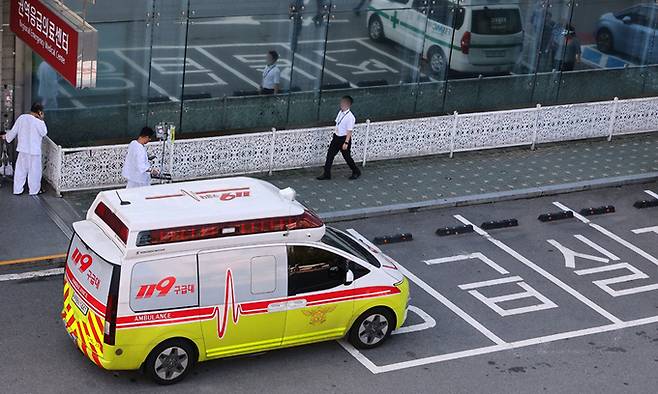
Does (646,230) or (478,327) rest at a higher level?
(646,230)

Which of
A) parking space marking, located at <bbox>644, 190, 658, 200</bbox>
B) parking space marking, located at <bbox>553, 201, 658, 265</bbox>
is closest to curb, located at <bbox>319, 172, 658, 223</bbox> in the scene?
parking space marking, located at <bbox>644, 190, 658, 200</bbox>

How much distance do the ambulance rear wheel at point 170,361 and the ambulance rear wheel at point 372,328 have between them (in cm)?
215

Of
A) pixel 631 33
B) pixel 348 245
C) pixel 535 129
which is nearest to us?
pixel 348 245

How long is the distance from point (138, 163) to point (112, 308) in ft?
16.5

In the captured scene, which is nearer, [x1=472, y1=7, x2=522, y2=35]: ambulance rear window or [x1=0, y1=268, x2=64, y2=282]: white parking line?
[x1=0, y1=268, x2=64, y2=282]: white parking line

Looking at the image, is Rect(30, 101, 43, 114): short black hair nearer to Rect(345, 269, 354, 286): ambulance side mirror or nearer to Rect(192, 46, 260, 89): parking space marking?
Rect(192, 46, 260, 89): parking space marking

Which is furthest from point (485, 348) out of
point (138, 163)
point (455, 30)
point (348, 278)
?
point (455, 30)

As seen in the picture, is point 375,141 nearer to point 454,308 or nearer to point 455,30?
point 455,30

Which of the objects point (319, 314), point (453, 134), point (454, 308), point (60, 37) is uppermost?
point (60, 37)

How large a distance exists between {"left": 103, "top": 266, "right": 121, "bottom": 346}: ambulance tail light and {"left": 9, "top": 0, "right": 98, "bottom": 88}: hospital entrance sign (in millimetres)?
4620

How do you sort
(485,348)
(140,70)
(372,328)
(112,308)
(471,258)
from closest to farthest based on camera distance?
(112,308), (372,328), (485,348), (471,258), (140,70)

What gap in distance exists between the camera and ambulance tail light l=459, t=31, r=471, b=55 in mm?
23453

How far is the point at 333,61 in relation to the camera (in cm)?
2244

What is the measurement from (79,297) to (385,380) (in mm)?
3683
